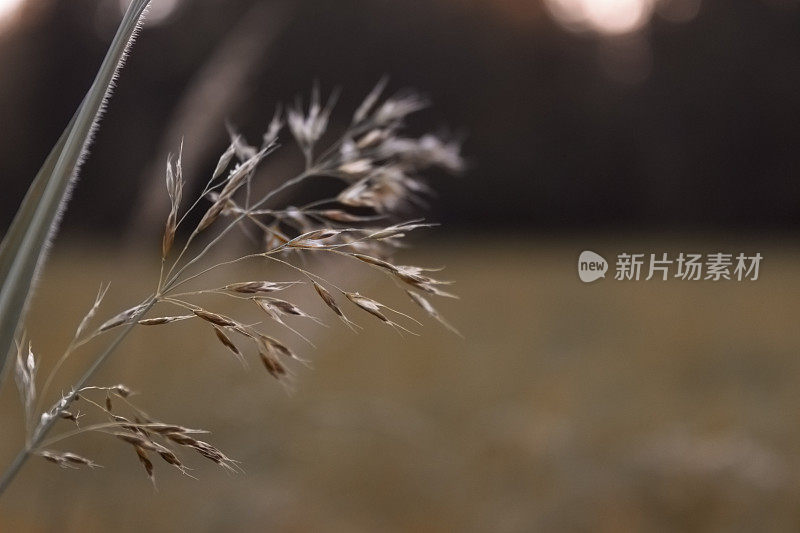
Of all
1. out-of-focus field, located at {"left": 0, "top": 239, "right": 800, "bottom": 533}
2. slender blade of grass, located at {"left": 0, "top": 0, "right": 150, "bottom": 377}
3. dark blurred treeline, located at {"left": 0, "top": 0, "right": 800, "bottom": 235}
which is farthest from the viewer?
dark blurred treeline, located at {"left": 0, "top": 0, "right": 800, "bottom": 235}

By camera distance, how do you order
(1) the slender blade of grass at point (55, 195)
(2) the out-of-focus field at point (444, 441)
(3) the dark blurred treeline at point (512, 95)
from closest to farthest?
(1) the slender blade of grass at point (55, 195) < (2) the out-of-focus field at point (444, 441) < (3) the dark blurred treeline at point (512, 95)

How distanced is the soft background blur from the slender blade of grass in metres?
0.27

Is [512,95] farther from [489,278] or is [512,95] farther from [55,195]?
[55,195]

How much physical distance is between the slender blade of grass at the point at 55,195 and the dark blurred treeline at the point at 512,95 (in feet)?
15.7

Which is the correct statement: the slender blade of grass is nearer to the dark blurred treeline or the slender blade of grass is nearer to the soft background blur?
the soft background blur

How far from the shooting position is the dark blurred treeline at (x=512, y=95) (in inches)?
209

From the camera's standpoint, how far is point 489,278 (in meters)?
4.80

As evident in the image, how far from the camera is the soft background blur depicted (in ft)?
4.06

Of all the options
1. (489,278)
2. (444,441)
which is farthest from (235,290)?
(489,278)

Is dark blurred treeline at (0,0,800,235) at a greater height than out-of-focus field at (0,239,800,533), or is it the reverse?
dark blurred treeline at (0,0,800,235)

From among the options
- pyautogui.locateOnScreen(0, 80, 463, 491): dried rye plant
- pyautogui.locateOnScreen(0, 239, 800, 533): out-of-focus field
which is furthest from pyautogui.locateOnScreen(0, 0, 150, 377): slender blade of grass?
pyautogui.locateOnScreen(0, 239, 800, 533): out-of-focus field

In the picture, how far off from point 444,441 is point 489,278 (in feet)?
10.8

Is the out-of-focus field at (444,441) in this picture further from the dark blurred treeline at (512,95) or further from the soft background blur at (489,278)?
the dark blurred treeline at (512,95)

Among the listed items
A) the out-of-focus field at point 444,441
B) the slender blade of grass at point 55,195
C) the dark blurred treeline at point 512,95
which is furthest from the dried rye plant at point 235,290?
the dark blurred treeline at point 512,95
